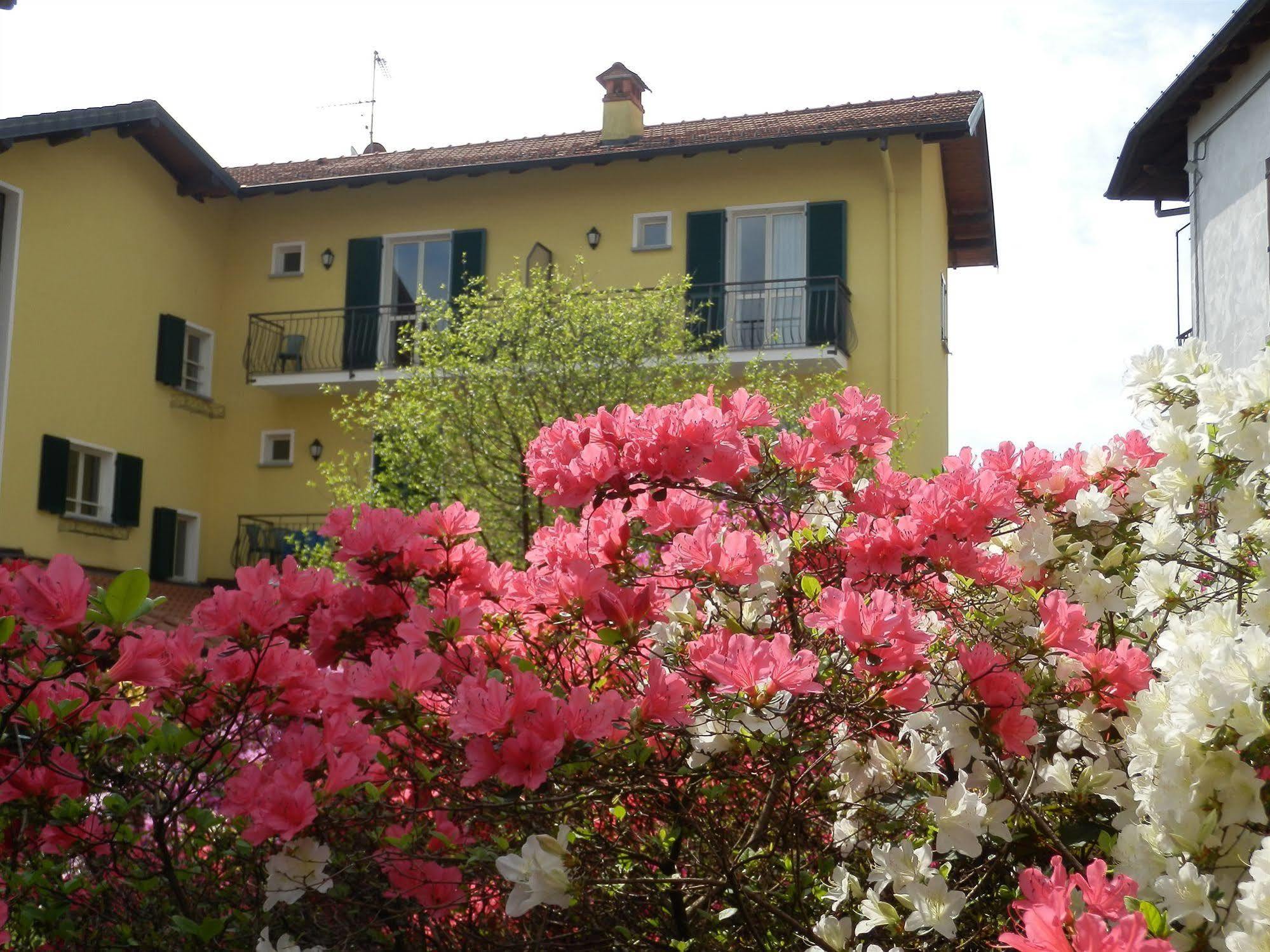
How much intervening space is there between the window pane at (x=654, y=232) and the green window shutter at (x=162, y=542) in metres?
7.00

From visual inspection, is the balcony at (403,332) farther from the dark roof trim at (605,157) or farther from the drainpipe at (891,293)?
the dark roof trim at (605,157)

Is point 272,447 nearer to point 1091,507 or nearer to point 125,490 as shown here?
point 125,490

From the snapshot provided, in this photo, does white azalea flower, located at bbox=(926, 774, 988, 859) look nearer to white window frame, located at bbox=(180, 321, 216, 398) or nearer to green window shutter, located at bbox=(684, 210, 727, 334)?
green window shutter, located at bbox=(684, 210, 727, 334)

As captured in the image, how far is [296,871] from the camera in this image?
258cm

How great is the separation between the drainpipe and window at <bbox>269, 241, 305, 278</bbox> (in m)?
7.93

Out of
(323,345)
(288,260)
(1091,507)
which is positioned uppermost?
(288,260)

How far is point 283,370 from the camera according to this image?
18.7 m

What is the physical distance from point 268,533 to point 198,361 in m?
2.75

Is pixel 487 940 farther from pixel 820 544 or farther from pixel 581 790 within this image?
pixel 820 544

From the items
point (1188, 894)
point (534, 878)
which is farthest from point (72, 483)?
point (1188, 894)

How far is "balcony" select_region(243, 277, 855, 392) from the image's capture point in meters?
16.4

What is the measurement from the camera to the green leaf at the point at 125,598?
2.56 m

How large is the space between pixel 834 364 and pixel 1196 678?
1455 cm

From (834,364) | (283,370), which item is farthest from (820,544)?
(283,370)
